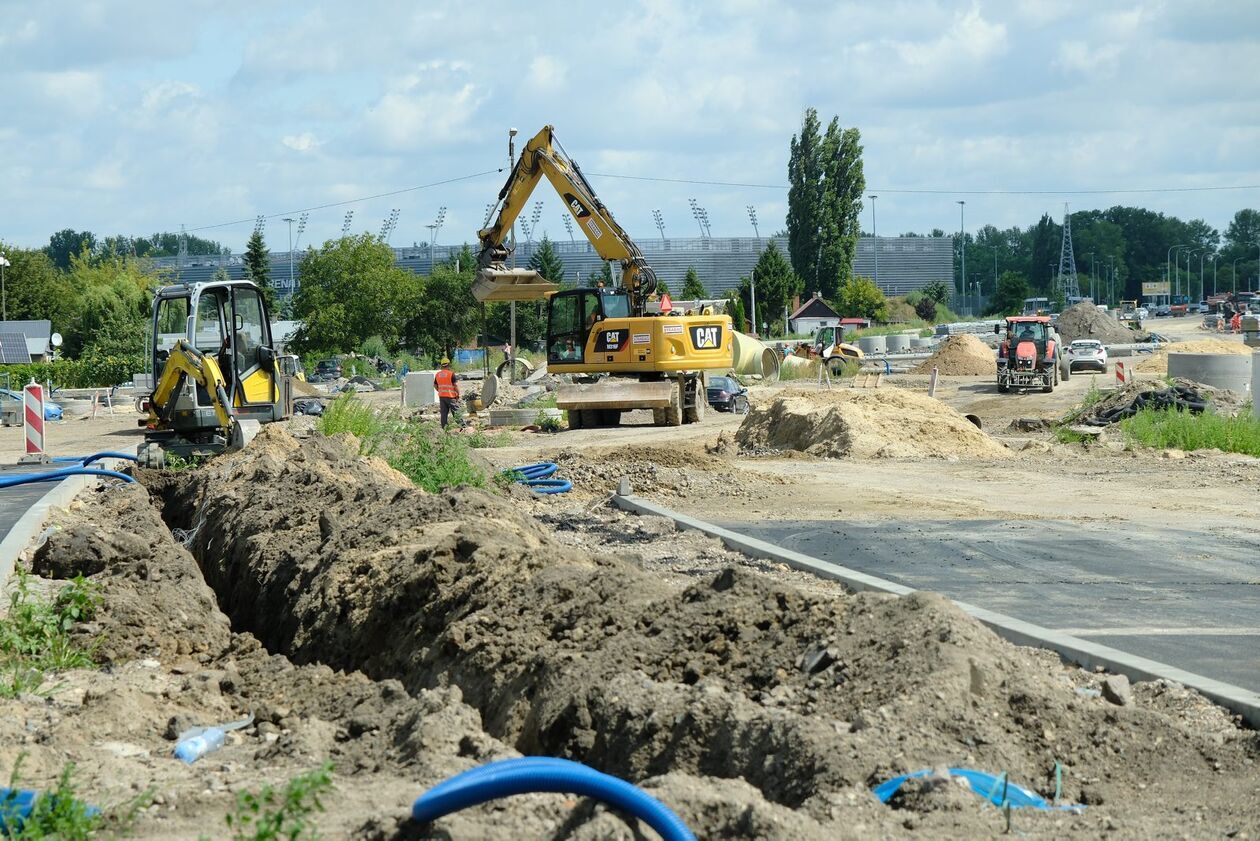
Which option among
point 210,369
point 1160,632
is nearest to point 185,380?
point 210,369

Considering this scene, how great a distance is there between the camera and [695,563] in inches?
427

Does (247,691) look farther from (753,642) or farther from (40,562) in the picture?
(40,562)

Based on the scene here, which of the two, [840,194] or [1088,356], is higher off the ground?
[840,194]

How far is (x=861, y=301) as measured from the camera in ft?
352

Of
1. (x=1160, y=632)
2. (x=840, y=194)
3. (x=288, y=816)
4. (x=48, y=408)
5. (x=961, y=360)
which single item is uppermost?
(x=840, y=194)

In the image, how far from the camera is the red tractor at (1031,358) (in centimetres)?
4000

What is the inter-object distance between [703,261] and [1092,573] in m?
113

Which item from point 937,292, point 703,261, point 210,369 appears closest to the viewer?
point 210,369

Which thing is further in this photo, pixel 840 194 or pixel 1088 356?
pixel 840 194

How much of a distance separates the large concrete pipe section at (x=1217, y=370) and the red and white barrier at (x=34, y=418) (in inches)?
885

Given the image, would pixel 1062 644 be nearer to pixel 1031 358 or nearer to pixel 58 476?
pixel 58 476

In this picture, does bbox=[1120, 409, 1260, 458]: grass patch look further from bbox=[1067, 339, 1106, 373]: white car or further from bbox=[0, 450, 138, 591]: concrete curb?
bbox=[1067, 339, 1106, 373]: white car

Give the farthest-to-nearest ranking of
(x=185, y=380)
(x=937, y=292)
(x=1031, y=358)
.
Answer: (x=937, y=292) < (x=1031, y=358) < (x=185, y=380)

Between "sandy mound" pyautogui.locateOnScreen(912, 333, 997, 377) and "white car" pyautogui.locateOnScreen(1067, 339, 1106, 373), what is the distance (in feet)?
9.83
